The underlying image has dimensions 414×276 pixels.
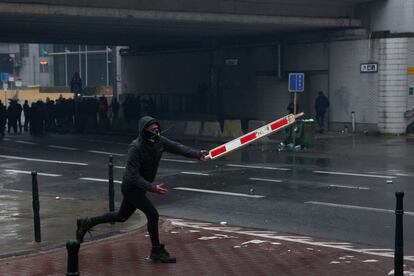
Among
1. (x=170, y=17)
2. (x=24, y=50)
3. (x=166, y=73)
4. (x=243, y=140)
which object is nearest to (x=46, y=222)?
(x=243, y=140)

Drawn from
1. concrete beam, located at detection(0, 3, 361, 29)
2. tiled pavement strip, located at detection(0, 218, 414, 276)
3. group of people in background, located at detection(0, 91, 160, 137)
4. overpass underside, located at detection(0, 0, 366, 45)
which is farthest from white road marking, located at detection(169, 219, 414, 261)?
group of people in background, located at detection(0, 91, 160, 137)

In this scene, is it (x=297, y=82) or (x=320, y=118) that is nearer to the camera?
(x=297, y=82)

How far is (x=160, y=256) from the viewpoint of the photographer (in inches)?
335

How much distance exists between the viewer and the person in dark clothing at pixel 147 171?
8.34 meters

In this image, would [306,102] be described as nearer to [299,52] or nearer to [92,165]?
[299,52]

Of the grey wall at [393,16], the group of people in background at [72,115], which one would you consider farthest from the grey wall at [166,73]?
the grey wall at [393,16]

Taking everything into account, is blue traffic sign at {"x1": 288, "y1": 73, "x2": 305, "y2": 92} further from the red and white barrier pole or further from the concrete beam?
the red and white barrier pole

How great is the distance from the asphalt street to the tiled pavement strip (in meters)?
0.80

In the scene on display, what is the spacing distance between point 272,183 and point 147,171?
25.9 feet

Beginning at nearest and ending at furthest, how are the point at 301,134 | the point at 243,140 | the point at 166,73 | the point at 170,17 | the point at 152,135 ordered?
the point at 152,135
the point at 243,140
the point at 301,134
the point at 170,17
the point at 166,73

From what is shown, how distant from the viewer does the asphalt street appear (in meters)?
11.6

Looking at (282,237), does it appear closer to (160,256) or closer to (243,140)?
(243,140)

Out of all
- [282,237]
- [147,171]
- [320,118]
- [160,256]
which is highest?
[147,171]

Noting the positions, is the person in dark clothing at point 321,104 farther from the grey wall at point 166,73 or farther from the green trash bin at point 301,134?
the grey wall at point 166,73
